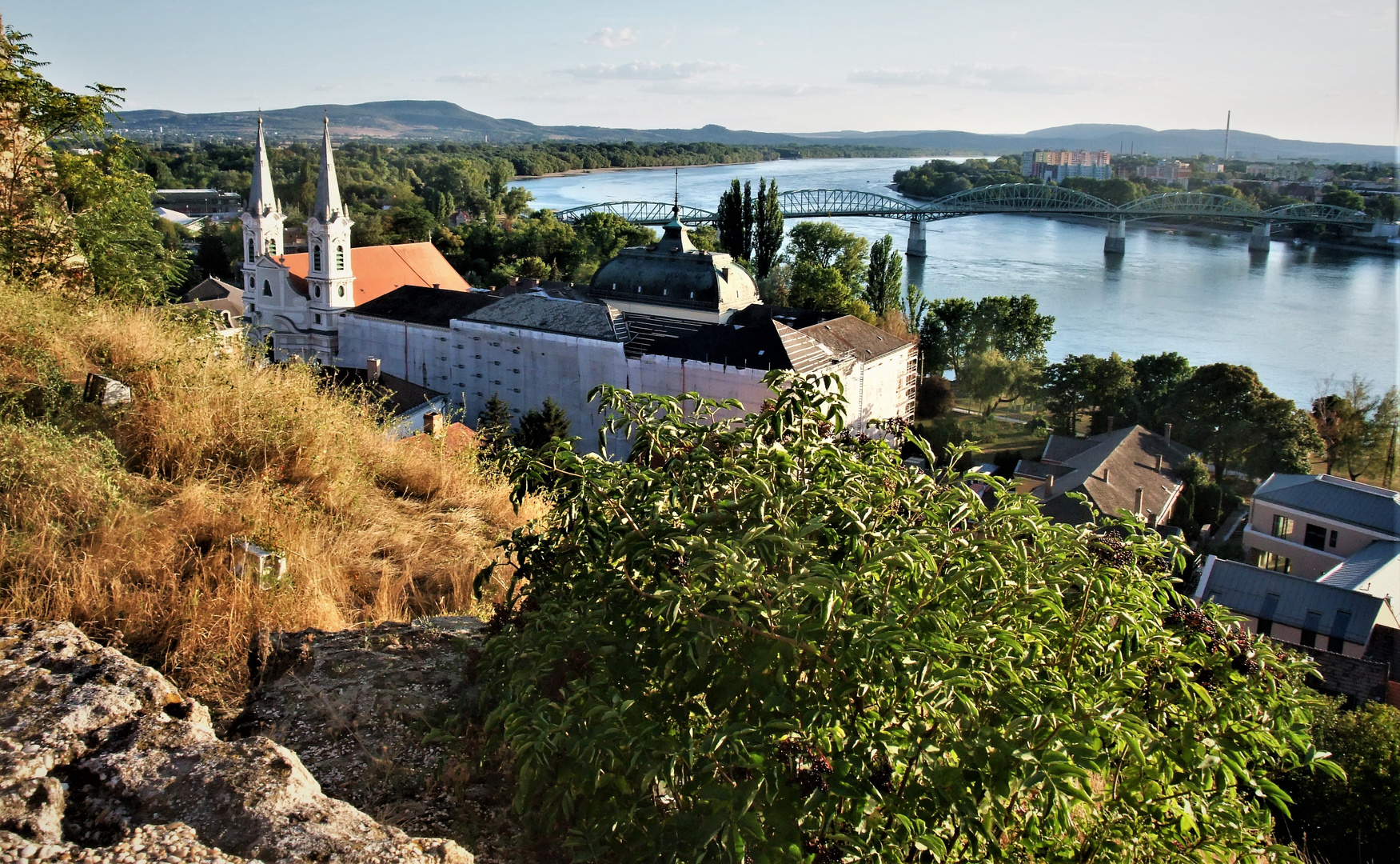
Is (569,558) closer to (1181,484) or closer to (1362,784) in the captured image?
(1362,784)

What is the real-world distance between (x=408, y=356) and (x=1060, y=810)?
30.0 metres

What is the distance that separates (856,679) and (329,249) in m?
31.8

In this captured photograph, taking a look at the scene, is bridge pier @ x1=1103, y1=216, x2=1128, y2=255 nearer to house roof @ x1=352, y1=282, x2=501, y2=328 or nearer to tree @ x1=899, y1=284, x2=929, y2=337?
→ tree @ x1=899, y1=284, x2=929, y2=337

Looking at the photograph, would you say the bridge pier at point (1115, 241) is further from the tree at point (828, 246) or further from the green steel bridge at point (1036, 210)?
the tree at point (828, 246)

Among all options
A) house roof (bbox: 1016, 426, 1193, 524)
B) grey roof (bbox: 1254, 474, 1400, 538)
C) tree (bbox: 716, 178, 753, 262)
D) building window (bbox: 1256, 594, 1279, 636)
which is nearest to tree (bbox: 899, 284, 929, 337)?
tree (bbox: 716, 178, 753, 262)

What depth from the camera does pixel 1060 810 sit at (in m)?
2.15

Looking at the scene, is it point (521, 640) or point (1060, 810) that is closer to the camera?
point (1060, 810)

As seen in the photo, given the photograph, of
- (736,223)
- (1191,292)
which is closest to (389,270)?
(736,223)

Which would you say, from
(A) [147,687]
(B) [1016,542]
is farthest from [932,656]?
(A) [147,687]

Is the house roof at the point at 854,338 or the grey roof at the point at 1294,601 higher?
the house roof at the point at 854,338

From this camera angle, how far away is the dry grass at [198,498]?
153 inches

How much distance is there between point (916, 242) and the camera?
226 ft

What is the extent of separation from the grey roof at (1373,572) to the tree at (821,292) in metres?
19.5

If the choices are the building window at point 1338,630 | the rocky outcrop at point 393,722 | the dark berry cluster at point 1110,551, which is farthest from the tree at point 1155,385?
the rocky outcrop at point 393,722
